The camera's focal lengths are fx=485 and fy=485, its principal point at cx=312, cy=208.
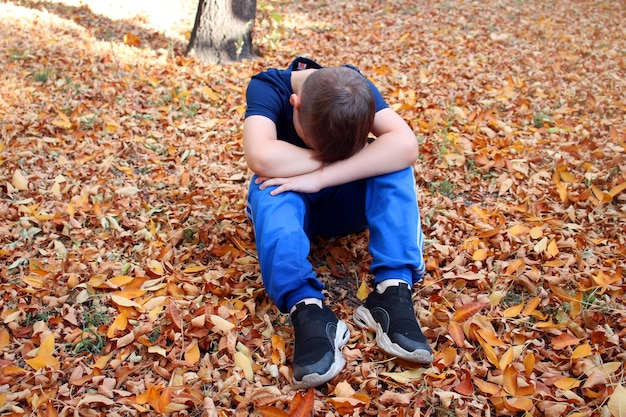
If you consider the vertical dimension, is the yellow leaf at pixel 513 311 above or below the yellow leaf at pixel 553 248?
below

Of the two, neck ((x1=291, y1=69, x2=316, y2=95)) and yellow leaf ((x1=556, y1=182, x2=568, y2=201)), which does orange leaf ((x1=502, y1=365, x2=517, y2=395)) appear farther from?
neck ((x1=291, y1=69, x2=316, y2=95))

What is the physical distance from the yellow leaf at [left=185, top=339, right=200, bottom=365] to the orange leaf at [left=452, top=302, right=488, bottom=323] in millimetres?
1007

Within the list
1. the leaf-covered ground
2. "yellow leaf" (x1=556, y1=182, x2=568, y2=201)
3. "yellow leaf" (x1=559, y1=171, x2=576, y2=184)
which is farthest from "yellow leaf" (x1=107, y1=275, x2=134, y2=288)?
"yellow leaf" (x1=559, y1=171, x2=576, y2=184)

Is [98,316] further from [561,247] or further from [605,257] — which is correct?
[605,257]

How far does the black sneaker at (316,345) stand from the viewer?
166 cm

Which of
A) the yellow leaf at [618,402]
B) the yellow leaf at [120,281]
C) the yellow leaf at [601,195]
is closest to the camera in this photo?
the yellow leaf at [618,402]

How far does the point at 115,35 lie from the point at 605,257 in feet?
15.3

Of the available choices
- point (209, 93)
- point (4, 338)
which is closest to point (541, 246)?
point (4, 338)

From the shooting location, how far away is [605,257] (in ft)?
7.33

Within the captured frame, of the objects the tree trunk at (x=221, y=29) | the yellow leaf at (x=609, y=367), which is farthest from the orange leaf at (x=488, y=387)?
the tree trunk at (x=221, y=29)

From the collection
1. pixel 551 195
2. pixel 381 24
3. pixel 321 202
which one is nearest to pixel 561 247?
pixel 551 195

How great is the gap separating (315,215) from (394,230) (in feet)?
1.35

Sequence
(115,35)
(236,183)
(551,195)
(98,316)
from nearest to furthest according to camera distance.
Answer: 1. (98,316)
2. (551,195)
3. (236,183)
4. (115,35)

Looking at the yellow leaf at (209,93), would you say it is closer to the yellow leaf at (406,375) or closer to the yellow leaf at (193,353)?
the yellow leaf at (193,353)
